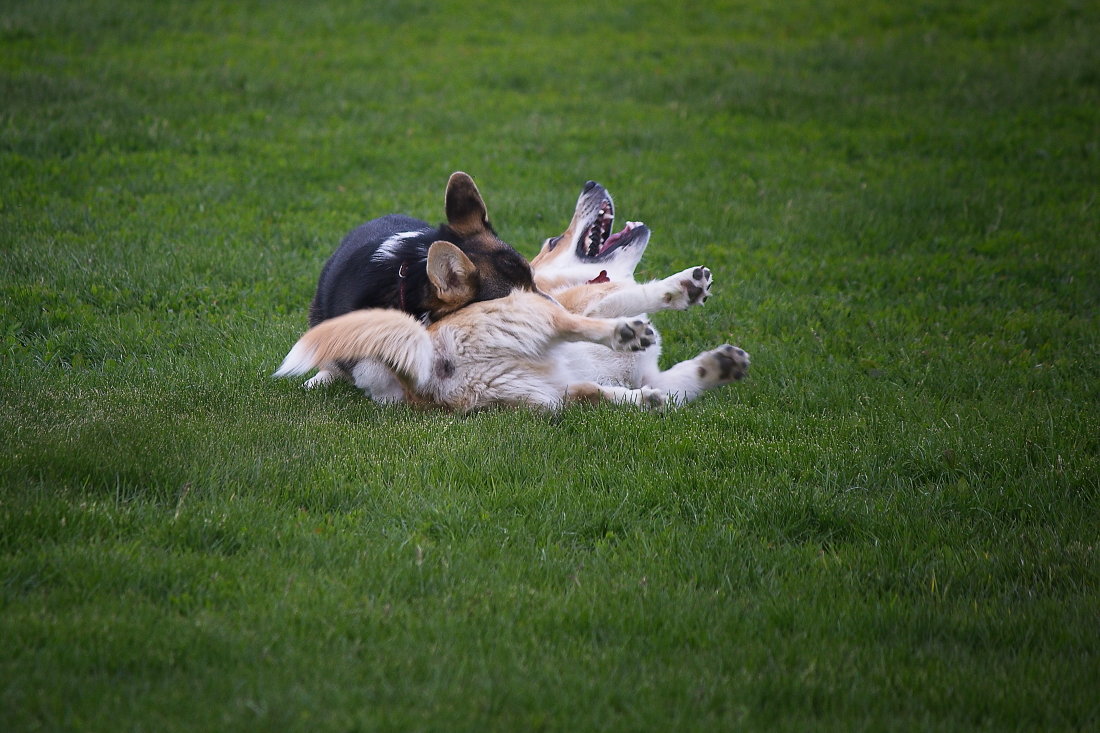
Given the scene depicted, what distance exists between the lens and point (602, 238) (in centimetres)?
645

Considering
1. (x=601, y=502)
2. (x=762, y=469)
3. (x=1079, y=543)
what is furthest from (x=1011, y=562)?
(x=601, y=502)

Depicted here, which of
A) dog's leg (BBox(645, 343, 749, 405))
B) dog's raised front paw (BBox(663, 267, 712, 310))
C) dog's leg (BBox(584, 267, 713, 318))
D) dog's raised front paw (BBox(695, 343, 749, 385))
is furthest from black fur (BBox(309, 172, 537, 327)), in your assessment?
dog's raised front paw (BBox(695, 343, 749, 385))

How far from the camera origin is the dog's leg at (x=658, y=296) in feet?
17.9

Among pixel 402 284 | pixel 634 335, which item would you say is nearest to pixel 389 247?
pixel 402 284

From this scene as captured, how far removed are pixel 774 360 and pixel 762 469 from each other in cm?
202

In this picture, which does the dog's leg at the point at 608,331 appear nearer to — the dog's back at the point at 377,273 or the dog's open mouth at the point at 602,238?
the dog's back at the point at 377,273

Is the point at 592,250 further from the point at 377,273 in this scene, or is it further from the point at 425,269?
the point at 377,273

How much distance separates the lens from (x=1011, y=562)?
12.2 ft

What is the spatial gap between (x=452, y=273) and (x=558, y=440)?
1161 mm

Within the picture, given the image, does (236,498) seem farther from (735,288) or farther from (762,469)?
(735,288)

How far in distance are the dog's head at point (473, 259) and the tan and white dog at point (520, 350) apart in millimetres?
20

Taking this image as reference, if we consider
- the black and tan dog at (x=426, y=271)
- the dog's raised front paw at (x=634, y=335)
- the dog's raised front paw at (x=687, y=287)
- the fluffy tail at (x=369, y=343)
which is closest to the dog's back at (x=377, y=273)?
the black and tan dog at (x=426, y=271)

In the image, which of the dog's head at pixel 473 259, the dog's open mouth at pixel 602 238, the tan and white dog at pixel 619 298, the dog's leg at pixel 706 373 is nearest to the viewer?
the dog's head at pixel 473 259

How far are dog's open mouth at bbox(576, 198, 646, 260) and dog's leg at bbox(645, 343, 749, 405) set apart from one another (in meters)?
1.13
